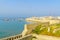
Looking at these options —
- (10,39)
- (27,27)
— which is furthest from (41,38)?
(27,27)

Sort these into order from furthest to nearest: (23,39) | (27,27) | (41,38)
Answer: (27,27)
(41,38)
(23,39)

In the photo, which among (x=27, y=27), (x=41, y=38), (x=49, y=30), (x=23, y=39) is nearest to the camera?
(x=23, y=39)

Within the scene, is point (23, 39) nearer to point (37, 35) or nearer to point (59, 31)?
point (37, 35)

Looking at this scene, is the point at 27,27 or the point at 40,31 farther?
the point at 27,27

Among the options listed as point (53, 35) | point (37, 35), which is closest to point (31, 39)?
point (37, 35)

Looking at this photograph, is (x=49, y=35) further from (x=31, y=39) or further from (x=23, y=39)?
(x=23, y=39)

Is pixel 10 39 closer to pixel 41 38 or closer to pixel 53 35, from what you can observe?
pixel 41 38

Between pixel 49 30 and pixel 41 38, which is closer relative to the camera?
pixel 41 38

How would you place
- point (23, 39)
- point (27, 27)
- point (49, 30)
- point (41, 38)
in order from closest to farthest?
1. point (23, 39)
2. point (41, 38)
3. point (49, 30)
4. point (27, 27)
